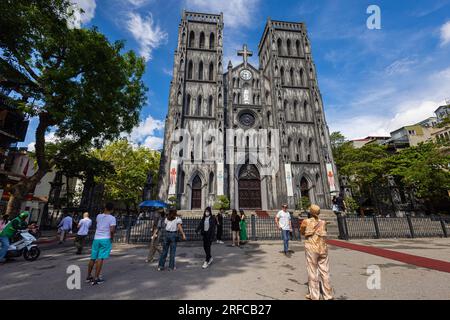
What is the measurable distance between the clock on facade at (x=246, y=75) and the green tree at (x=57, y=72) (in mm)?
18271

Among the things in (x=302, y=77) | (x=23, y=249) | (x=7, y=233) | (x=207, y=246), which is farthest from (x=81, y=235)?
(x=302, y=77)

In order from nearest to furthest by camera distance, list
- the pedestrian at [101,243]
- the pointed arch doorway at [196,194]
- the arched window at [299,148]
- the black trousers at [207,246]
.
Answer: the pedestrian at [101,243] → the black trousers at [207,246] → the pointed arch doorway at [196,194] → the arched window at [299,148]

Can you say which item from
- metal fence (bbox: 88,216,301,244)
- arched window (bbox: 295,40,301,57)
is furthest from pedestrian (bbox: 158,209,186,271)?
arched window (bbox: 295,40,301,57)

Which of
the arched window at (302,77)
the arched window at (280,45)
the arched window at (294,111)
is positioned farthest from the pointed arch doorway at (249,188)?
the arched window at (280,45)

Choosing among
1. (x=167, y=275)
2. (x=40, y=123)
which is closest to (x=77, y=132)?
(x=40, y=123)

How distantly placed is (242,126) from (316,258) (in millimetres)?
22367

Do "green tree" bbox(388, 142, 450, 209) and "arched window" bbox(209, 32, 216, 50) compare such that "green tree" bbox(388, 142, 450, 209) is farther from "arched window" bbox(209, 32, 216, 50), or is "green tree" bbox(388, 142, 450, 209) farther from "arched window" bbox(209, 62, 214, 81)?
"arched window" bbox(209, 32, 216, 50)

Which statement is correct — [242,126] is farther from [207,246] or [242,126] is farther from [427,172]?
[207,246]

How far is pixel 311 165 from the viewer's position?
77.1ft

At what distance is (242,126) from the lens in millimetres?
24906

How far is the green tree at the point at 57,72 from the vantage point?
29.5ft

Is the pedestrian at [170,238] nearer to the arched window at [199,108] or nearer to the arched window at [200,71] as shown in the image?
the arched window at [199,108]

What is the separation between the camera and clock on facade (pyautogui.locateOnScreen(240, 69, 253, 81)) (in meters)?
27.5
